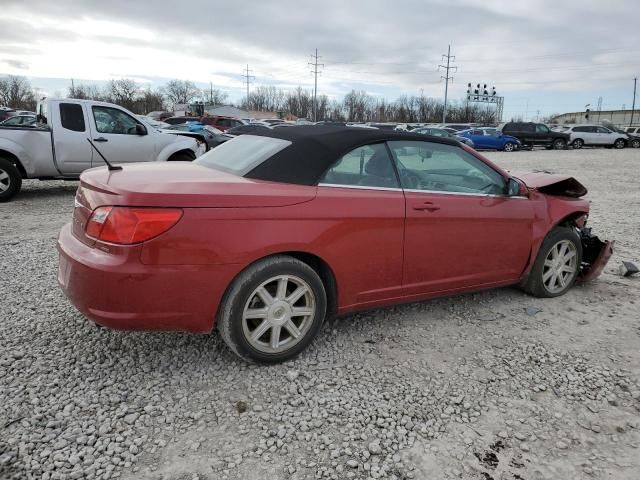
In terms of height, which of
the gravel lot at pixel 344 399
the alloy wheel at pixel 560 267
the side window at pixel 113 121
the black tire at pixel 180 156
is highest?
the side window at pixel 113 121

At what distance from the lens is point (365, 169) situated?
137 inches

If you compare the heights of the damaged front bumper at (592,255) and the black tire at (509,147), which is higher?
the black tire at (509,147)

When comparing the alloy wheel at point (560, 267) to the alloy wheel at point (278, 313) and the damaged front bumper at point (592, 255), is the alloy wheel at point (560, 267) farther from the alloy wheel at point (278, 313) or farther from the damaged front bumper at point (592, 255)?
the alloy wheel at point (278, 313)

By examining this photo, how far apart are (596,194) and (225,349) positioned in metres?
10.7

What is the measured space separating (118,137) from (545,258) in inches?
313

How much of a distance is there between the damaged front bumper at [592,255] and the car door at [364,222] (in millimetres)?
2410

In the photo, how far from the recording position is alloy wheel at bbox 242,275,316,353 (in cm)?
304

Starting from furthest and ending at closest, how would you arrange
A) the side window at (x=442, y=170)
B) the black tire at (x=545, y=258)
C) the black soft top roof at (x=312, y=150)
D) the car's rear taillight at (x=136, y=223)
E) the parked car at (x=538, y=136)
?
the parked car at (x=538, y=136) < the black tire at (x=545, y=258) < the side window at (x=442, y=170) < the black soft top roof at (x=312, y=150) < the car's rear taillight at (x=136, y=223)

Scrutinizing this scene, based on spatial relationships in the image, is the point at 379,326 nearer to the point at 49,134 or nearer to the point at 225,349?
the point at 225,349

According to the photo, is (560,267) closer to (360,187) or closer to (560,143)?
(360,187)

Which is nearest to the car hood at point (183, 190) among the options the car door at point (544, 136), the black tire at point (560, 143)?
the car door at point (544, 136)

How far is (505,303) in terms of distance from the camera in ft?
14.4

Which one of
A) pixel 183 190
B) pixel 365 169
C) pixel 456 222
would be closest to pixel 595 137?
pixel 456 222

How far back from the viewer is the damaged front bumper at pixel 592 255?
478 cm
